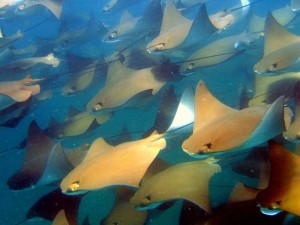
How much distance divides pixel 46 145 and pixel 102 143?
3.16 ft

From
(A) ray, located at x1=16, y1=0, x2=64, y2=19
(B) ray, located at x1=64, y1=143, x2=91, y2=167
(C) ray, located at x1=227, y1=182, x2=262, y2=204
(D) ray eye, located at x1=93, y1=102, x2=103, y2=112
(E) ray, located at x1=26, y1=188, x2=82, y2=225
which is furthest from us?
(A) ray, located at x1=16, y1=0, x2=64, y2=19

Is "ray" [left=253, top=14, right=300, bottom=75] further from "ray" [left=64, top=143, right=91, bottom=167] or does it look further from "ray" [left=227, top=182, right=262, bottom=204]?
"ray" [left=64, top=143, right=91, bottom=167]

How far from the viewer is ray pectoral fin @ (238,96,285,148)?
247 centimetres

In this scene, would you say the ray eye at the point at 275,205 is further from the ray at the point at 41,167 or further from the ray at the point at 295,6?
the ray at the point at 295,6

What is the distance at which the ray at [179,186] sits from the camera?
3135 mm

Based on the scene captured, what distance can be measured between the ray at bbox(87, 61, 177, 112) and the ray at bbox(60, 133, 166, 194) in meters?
1.75

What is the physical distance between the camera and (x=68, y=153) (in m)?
5.00

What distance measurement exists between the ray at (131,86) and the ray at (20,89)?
1.18 meters

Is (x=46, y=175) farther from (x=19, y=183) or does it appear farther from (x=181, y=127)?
(x=181, y=127)

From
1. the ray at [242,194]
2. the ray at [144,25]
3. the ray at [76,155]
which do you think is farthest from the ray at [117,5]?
the ray at [242,194]

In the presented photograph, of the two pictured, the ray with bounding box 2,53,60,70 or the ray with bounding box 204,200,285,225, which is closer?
the ray with bounding box 204,200,285,225

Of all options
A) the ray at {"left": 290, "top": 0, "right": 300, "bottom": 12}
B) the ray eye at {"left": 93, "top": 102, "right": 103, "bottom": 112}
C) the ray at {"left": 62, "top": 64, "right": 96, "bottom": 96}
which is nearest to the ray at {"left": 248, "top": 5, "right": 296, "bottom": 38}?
the ray at {"left": 290, "top": 0, "right": 300, "bottom": 12}

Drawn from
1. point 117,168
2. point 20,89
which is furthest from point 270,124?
point 20,89

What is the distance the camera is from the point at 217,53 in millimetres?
6090
